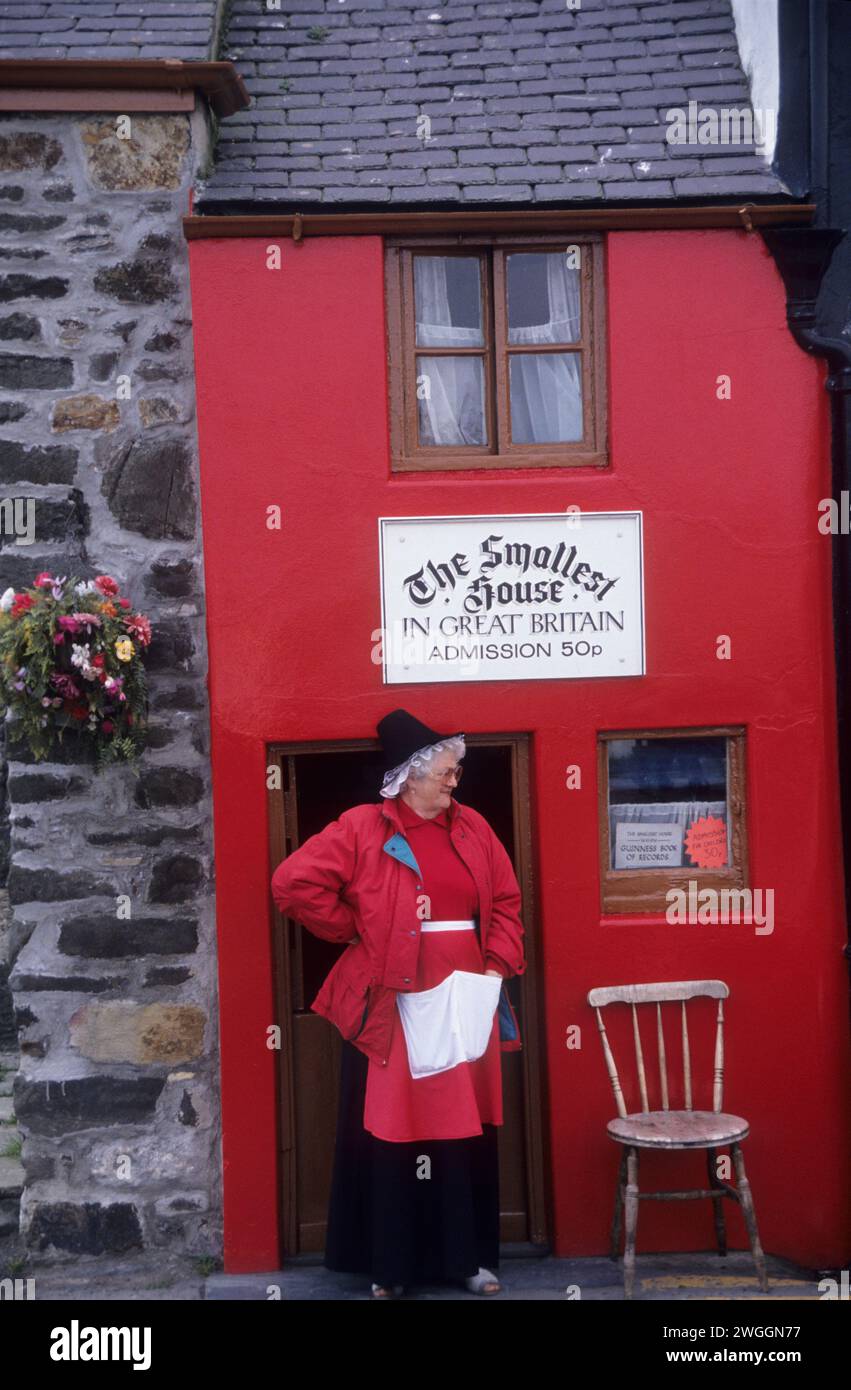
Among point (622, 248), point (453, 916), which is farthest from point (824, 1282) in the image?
point (622, 248)

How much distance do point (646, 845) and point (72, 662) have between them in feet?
8.30

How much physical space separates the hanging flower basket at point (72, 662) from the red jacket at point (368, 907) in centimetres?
91

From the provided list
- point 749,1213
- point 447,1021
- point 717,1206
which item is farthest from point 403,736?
point 717,1206

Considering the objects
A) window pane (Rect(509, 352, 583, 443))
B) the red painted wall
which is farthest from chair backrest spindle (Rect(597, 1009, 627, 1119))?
window pane (Rect(509, 352, 583, 443))

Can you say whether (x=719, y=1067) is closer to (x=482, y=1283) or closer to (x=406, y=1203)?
(x=482, y=1283)

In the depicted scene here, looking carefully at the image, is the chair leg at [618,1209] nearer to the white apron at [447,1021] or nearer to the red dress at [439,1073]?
the red dress at [439,1073]

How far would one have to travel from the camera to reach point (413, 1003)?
5.07 m

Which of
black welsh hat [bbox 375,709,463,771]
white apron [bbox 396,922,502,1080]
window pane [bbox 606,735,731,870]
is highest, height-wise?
black welsh hat [bbox 375,709,463,771]

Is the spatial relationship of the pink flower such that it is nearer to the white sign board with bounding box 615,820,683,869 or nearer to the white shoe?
the white sign board with bounding box 615,820,683,869

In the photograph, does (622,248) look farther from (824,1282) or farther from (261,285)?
(824,1282)

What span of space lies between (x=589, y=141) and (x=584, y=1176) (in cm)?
445

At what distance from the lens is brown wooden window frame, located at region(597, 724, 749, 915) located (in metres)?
5.67

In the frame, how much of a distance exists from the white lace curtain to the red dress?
5.65ft

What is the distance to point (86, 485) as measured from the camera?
18.1 feet
